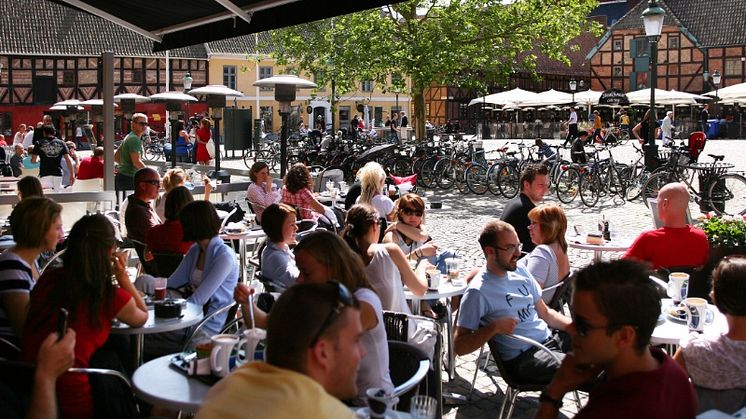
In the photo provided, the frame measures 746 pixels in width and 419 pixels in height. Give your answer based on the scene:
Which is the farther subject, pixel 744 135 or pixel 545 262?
pixel 744 135

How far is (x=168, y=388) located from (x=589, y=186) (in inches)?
538

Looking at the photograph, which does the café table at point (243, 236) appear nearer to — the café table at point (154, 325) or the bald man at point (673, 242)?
the café table at point (154, 325)

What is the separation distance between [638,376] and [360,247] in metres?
2.43

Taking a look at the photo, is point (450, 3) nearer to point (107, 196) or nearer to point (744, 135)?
point (107, 196)

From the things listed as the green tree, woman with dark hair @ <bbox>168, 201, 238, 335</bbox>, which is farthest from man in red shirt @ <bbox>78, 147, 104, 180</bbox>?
the green tree

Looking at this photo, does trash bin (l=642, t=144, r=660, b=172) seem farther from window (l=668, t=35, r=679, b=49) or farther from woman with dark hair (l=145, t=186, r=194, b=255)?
window (l=668, t=35, r=679, b=49)

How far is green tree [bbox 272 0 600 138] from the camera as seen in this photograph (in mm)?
20141

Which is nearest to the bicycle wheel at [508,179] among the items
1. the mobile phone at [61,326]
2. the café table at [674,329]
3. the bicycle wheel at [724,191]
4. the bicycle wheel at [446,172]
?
the bicycle wheel at [446,172]

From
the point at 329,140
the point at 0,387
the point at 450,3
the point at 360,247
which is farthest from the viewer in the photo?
the point at 329,140

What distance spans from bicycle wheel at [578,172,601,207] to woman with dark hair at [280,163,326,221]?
8.43m

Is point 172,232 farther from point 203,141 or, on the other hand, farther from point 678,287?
point 203,141

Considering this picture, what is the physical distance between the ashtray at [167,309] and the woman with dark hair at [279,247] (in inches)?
37.2

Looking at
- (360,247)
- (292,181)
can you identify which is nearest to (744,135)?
(292,181)

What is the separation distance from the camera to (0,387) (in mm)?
3078
